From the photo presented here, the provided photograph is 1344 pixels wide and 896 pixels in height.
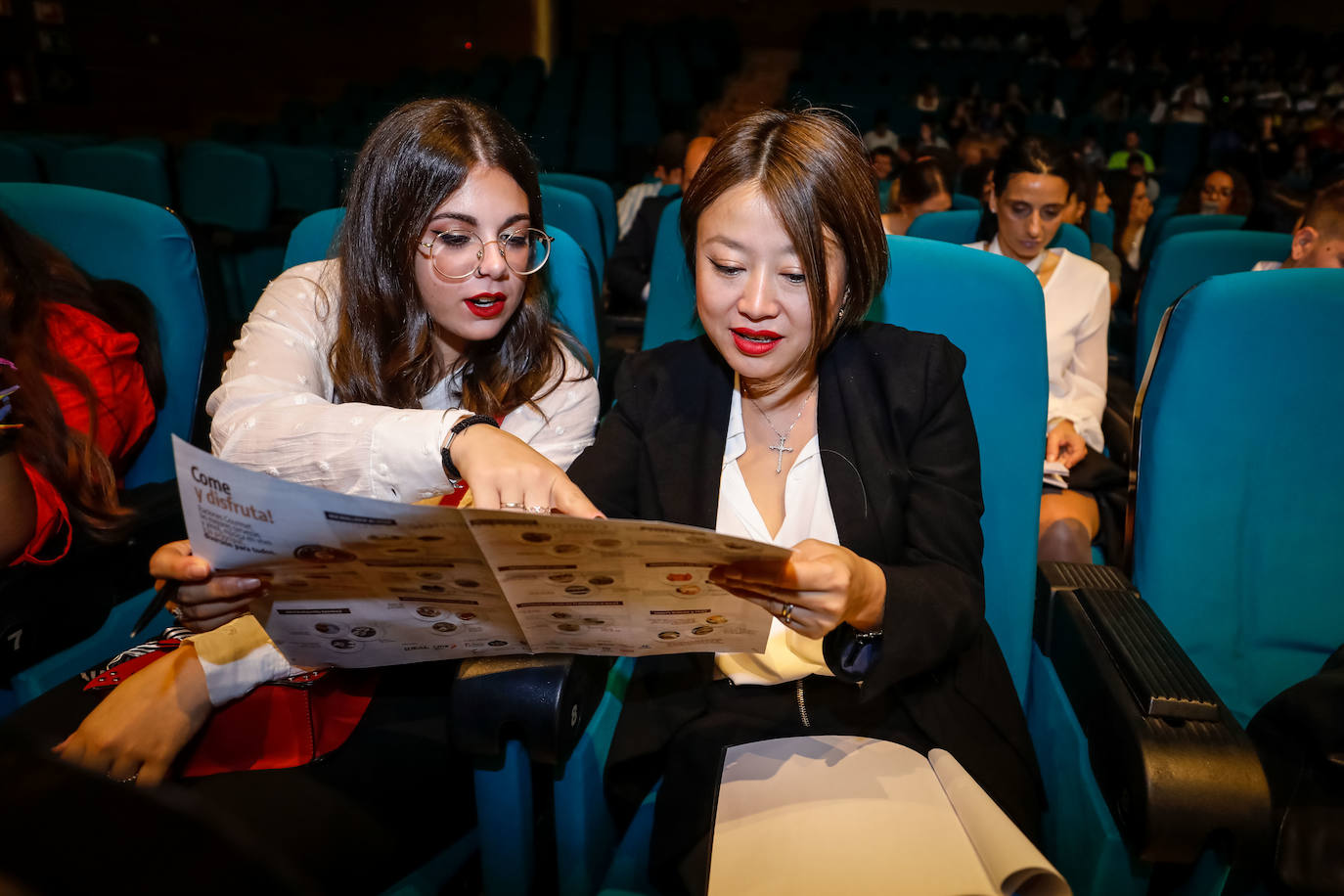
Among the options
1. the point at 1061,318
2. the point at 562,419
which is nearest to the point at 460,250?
the point at 562,419

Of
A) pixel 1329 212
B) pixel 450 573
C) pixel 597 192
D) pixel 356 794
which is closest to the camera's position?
pixel 450 573

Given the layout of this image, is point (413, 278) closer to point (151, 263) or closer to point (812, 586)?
point (151, 263)

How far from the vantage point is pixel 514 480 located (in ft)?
2.70

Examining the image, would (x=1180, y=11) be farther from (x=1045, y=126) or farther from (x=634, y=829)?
(x=634, y=829)

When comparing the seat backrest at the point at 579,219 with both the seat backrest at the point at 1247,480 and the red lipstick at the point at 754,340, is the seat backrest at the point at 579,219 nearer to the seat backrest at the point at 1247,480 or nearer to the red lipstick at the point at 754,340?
the red lipstick at the point at 754,340

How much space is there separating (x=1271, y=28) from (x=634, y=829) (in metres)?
14.0

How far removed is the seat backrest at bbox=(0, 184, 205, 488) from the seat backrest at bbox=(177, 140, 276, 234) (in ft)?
9.87

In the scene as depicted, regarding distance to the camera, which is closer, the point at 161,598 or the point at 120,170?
the point at 161,598

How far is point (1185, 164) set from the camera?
717cm

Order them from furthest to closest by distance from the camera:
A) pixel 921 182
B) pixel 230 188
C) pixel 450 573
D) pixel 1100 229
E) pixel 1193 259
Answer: pixel 230 188 → pixel 1100 229 → pixel 921 182 → pixel 1193 259 → pixel 450 573

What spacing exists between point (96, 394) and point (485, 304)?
0.59 meters

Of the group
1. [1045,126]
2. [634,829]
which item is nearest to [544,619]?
[634,829]

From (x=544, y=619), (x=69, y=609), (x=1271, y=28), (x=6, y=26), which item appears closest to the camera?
(x=544, y=619)

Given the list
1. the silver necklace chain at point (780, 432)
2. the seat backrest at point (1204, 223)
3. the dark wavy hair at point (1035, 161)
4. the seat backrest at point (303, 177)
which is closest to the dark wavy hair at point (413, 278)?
the silver necklace chain at point (780, 432)
